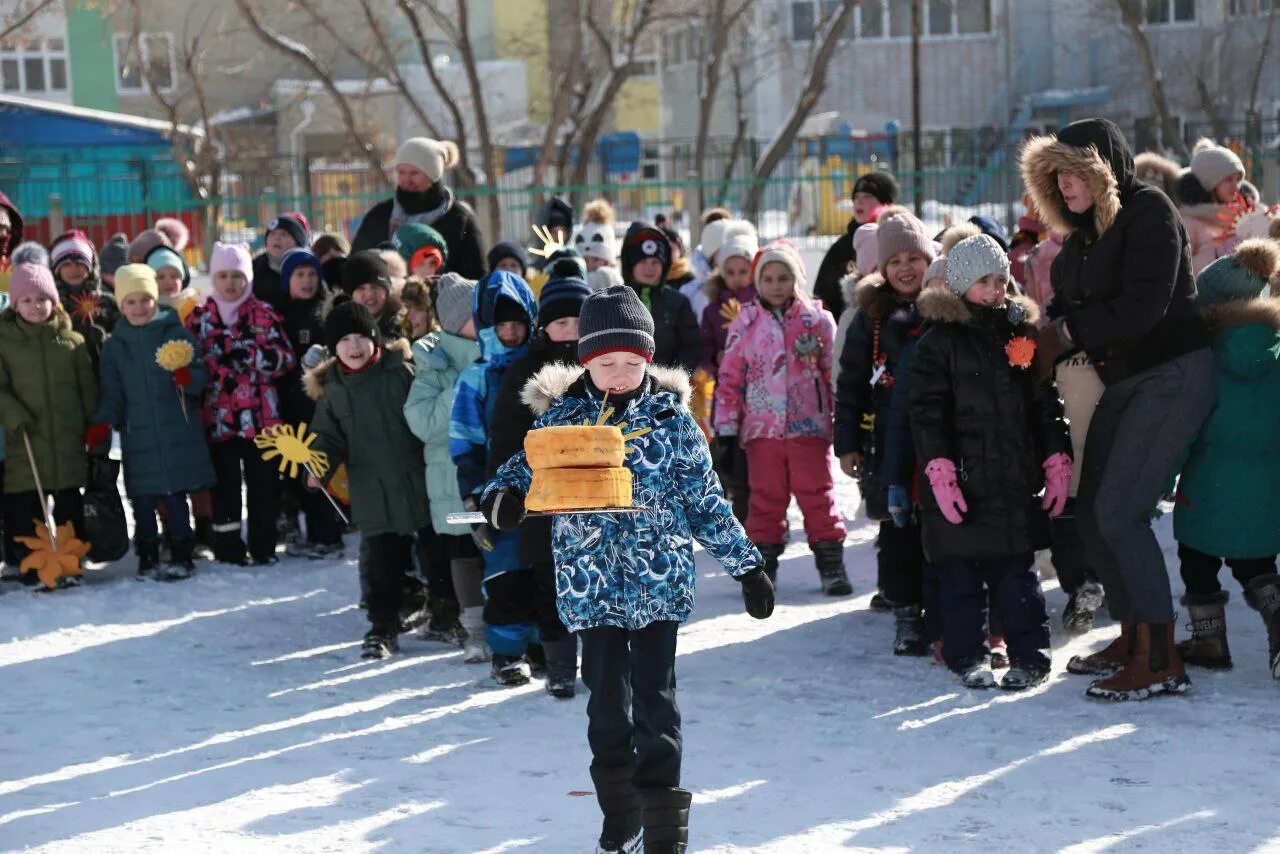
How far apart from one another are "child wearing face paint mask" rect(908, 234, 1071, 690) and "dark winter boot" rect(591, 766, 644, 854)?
2018 millimetres

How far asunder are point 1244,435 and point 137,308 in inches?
226

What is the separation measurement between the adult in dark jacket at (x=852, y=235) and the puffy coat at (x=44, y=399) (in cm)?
419

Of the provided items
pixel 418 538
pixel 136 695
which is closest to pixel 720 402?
pixel 418 538

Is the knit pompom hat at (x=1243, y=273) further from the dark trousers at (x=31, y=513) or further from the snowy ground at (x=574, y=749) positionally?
the dark trousers at (x=31, y=513)

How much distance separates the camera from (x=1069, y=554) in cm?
748

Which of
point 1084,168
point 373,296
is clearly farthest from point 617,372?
point 373,296

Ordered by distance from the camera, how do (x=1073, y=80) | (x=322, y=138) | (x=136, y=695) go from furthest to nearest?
(x=322, y=138)
(x=1073, y=80)
(x=136, y=695)

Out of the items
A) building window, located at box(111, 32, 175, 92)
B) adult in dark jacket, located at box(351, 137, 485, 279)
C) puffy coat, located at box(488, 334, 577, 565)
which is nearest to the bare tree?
adult in dark jacket, located at box(351, 137, 485, 279)

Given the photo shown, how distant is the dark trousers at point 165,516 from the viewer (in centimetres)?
934

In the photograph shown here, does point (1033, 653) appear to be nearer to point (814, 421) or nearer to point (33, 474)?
point (814, 421)

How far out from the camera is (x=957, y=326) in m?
6.48

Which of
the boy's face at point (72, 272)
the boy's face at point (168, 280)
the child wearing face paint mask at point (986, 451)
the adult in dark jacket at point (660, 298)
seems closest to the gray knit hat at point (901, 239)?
the child wearing face paint mask at point (986, 451)

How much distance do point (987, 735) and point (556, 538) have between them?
6.14ft

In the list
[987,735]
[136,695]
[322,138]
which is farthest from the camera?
[322,138]
